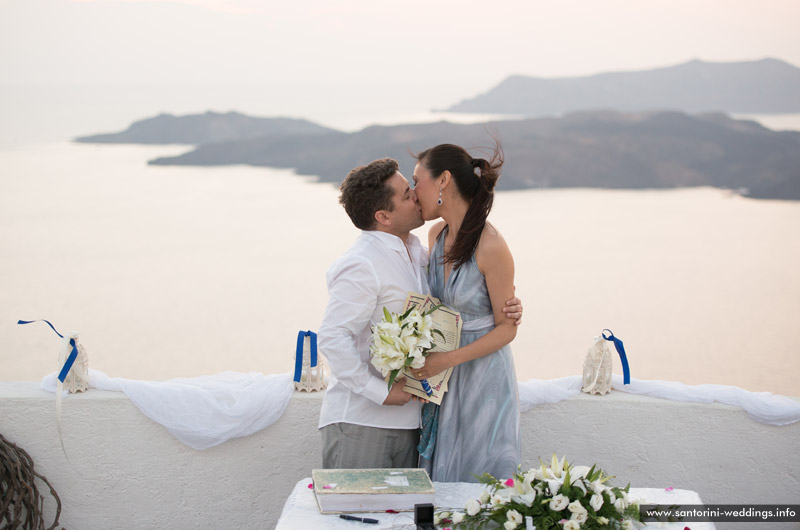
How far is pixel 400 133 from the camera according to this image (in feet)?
37.3

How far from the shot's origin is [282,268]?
1016cm

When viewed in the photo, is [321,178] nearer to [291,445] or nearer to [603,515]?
[291,445]

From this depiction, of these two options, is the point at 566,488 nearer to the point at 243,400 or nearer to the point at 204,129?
the point at 243,400

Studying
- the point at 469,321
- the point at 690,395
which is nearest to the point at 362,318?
the point at 469,321

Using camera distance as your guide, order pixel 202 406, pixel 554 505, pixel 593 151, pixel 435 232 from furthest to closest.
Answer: pixel 593 151 → pixel 202 406 → pixel 435 232 → pixel 554 505

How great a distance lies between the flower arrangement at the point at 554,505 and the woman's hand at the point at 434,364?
47 centimetres

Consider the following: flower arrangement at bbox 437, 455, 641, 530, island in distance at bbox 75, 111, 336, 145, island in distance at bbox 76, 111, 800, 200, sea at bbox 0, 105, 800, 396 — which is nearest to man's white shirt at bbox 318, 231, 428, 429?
flower arrangement at bbox 437, 455, 641, 530

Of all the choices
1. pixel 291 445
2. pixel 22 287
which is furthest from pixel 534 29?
pixel 291 445

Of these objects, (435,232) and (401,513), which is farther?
(435,232)

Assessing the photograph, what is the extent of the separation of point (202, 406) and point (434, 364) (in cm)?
108

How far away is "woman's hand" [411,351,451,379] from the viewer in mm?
2186

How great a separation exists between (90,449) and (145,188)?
9.38 meters

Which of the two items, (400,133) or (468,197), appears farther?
(400,133)

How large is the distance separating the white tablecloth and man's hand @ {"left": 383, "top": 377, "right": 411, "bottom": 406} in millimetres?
260
